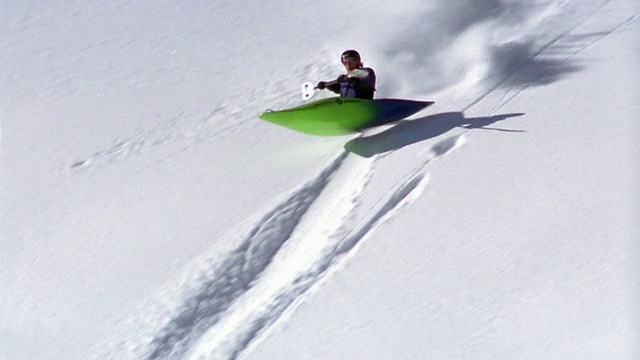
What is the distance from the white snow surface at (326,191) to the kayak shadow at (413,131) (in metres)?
0.02

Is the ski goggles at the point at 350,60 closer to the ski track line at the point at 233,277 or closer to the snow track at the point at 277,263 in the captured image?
the snow track at the point at 277,263

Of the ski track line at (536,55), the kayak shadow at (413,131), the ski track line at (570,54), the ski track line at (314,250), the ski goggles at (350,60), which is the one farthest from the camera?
the ski track line at (536,55)

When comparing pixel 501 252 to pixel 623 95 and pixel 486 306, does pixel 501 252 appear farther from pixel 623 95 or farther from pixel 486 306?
pixel 623 95

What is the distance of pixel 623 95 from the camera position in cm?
786

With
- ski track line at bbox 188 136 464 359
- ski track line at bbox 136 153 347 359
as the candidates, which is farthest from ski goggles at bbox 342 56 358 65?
ski track line at bbox 136 153 347 359

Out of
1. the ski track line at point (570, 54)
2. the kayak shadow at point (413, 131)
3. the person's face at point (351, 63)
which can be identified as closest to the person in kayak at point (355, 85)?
the person's face at point (351, 63)

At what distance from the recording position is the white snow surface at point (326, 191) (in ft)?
19.7

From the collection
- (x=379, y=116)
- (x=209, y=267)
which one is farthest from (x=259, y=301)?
(x=379, y=116)

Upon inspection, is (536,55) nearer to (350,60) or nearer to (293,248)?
(350,60)

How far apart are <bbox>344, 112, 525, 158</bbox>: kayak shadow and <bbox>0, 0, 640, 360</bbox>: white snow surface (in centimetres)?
2

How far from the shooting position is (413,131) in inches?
308

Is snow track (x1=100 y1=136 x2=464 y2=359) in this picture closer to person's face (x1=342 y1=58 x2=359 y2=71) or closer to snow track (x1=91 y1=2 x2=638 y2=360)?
snow track (x1=91 y1=2 x2=638 y2=360)

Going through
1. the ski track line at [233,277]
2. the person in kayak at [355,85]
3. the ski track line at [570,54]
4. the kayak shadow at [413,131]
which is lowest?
the ski track line at [570,54]

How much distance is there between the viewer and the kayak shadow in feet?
25.2
